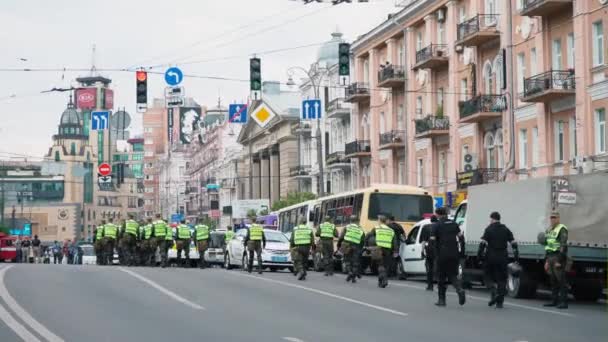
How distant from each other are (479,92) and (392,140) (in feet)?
35.9

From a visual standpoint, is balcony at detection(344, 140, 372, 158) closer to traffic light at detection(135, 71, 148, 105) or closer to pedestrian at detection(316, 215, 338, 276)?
traffic light at detection(135, 71, 148, 105)

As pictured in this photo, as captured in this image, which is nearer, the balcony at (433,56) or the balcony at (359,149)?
the balcony at (433,56)

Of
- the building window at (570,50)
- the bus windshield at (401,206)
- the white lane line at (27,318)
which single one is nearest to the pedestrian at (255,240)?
the bus windshield at (401,206)

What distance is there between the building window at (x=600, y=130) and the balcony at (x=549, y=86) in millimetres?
1546

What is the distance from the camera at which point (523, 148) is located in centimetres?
4494

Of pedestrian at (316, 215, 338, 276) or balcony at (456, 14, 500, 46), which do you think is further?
balcony at (456, 14, 500, 46)

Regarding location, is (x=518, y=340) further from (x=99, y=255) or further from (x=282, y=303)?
(x=99, y=255)

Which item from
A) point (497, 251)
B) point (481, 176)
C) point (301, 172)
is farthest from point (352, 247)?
point (301, 172)

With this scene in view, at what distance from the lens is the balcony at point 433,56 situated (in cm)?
5237

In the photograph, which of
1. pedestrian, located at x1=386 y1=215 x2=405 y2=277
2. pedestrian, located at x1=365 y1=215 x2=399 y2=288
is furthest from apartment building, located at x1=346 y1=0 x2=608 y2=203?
pedestrian, located at x1=365 y1=215 x2=399 y2=288

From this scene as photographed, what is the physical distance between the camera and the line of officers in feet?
126

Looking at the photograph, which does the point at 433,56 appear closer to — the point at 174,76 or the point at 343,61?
the point at 174,76

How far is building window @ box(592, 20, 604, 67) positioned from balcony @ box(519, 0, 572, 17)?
1853 mm

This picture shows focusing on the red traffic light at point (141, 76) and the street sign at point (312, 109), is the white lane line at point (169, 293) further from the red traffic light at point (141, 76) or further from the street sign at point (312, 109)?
the street sign at point (312, 109)
